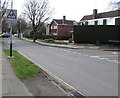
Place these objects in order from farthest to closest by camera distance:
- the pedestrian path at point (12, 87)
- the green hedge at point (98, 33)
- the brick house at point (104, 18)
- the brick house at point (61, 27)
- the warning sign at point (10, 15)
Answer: the brick house at point (61, 27) < the brick house at point (104, 18) < the green hedge at point (98, 33) < the warning sign at point (10, 15) < the pedestrian path at point (12, 87)

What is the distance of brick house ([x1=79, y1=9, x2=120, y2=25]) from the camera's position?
5338 centimetres

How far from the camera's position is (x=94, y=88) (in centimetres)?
782

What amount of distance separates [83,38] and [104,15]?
2554cm

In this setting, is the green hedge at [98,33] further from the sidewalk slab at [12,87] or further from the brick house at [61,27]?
the brick house at [61,27]

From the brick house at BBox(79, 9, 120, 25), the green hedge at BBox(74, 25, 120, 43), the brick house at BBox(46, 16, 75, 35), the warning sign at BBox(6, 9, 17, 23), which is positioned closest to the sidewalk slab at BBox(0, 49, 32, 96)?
the warning sign at BBox(6, 9, 17, 23)

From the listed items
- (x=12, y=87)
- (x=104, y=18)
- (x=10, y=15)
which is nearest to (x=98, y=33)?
(x=10, y=15)

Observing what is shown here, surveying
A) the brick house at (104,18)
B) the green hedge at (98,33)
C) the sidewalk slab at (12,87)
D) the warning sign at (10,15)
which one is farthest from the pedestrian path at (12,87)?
the brick house at (104,18)

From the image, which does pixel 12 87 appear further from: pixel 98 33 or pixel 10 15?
pixel 98 33

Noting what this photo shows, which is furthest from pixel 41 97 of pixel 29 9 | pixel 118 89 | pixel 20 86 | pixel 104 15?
pixel 104 15

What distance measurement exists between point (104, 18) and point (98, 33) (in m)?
22.8

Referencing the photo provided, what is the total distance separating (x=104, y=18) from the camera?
58.0m

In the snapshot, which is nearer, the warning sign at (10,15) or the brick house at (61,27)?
the warning sign at (10,15)

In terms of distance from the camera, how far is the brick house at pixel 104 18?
5338 cm

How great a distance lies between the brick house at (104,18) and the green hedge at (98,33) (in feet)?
56.0
